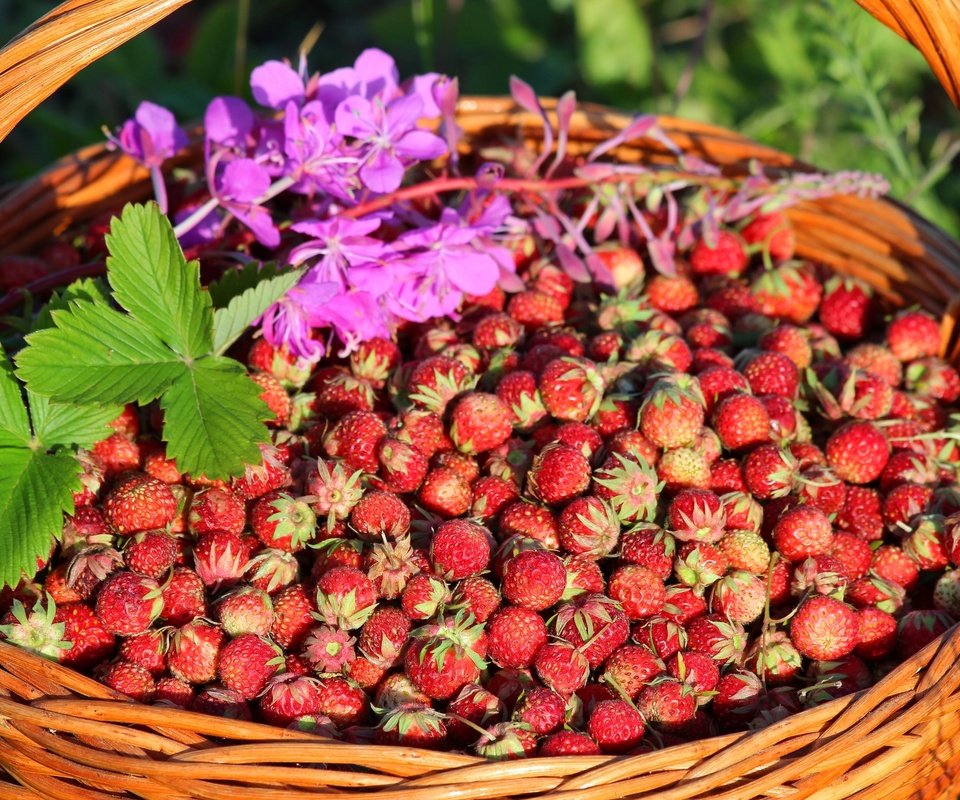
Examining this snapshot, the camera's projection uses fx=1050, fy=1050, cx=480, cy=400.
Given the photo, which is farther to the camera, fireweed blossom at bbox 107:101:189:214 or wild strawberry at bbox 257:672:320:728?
fireweed blossom at bbox 107:101:189:214

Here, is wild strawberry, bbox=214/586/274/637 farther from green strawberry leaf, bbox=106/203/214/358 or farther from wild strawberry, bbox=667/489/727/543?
wild strawberry, bbox=667/489/727/543

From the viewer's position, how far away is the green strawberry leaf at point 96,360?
1181 mm

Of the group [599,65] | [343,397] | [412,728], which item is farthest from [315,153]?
[599,65]

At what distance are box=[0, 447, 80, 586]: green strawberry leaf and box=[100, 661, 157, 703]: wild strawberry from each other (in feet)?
0.44

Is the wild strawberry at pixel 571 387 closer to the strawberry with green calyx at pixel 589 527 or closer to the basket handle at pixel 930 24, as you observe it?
the strawberry with green calyx at pixel 589 527

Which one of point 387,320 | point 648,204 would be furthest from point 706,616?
point 648,204

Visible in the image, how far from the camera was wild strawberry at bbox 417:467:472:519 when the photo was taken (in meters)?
1.27

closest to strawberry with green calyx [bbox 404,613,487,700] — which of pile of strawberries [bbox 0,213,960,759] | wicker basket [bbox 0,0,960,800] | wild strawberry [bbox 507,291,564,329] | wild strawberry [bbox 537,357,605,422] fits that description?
pile of strawberries [bbox 0,213,960,759]

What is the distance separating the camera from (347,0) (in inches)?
144

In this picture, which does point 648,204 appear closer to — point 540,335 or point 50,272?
point 540,335

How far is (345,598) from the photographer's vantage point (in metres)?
1.13

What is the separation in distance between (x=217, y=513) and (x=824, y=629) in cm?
70

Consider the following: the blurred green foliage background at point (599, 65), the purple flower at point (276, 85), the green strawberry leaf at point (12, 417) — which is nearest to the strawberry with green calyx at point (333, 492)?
the green strawberry leaf at point (12, 417)

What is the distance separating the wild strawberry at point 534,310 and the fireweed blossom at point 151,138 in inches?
20.9
